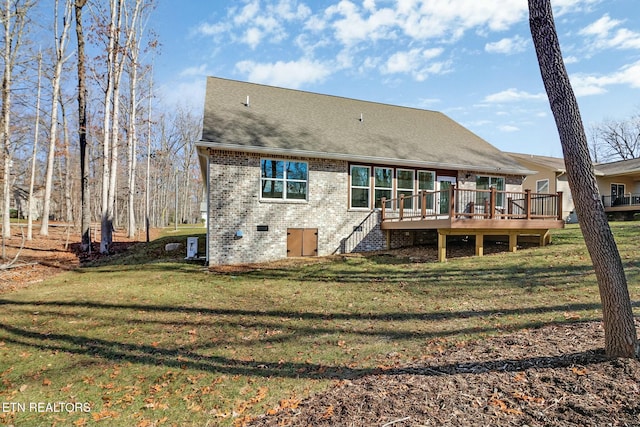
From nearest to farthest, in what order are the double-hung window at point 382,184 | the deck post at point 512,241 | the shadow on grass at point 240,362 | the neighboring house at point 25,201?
the shadow on grass at point 240,362 < the deck post at point 512,241 < the double-hung window at point 382,184 < the neighboring house at point 25,201

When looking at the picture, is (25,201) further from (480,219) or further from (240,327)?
(480,219)

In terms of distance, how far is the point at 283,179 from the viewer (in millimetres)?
11352

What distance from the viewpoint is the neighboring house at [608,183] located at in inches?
803

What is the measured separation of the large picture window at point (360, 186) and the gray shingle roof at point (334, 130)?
1.47 ft

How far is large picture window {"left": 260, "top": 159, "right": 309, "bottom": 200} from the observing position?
439 inches

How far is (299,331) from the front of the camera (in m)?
5.28

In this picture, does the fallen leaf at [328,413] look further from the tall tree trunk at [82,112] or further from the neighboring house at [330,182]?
the tall tree trunk at [82,112]

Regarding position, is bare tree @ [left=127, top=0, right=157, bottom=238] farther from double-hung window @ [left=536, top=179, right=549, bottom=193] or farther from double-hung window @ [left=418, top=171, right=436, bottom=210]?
double-hung window @ [left=536, top=179, right=549, bottom=193]

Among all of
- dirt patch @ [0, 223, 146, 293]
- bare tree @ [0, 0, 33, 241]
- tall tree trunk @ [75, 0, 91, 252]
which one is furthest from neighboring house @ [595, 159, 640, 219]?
bare tree @ [0, 0, 33, 241]

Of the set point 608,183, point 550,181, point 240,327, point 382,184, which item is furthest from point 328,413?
point 608,183

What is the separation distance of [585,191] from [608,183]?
83.3ft

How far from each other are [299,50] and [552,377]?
14.2m

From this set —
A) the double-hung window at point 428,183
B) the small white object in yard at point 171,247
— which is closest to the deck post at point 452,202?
the double-hung window at point 428,183

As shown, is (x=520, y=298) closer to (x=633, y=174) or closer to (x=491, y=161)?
(x=491, y=161)
